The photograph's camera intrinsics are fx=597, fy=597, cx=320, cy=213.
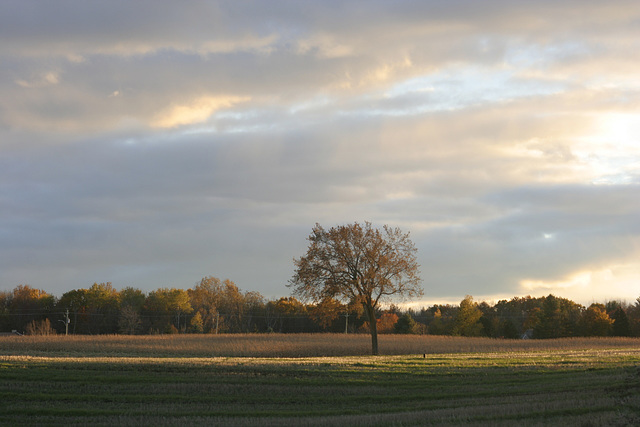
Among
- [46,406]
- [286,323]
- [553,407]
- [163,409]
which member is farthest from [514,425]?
[286,323]

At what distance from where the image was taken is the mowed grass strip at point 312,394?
17.6m

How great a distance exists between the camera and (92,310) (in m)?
118

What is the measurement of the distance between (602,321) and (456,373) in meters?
70.1

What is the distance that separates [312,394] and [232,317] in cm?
10886

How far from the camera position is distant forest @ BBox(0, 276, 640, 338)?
9581 centimetres

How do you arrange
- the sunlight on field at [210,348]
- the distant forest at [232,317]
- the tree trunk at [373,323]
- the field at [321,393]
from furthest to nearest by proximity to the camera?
the distant forest at [232,317], the sunlight on field at [210,348], the tree trunk at [373,323], the field at [321,393]

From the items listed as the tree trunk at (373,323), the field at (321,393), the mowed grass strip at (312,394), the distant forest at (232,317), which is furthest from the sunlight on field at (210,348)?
the distant forest at (232,317)

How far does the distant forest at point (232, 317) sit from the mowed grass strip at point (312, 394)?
60.1 metres

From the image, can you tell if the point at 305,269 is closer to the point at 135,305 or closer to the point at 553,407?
the point at 553,407

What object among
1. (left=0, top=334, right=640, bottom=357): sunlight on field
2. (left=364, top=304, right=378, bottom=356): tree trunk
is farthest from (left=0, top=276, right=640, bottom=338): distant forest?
(left=364, top=304, right=378, bottom=356): tree trunk

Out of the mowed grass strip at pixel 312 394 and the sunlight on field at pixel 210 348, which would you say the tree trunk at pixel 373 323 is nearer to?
the sunlight on field at pixel 210 348

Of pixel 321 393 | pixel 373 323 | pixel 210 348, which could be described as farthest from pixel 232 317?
pixel 321 393

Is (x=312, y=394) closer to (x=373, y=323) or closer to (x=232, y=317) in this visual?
(x=373, y=323)

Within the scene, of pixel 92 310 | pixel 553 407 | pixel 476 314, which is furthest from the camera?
pixel 92 310
